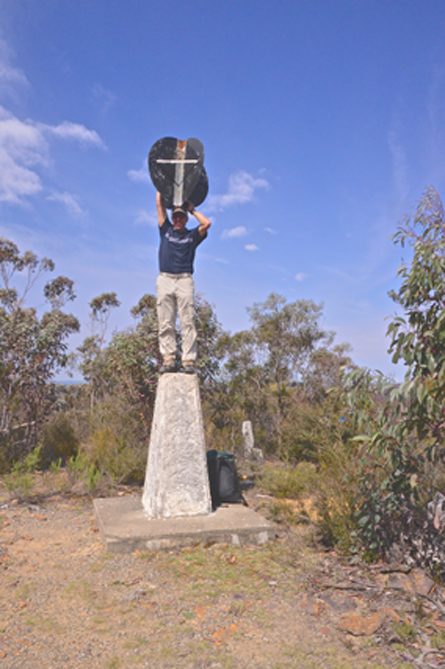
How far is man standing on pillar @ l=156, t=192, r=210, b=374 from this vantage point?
206 inches

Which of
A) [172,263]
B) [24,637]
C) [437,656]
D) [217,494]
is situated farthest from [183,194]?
[437,656]

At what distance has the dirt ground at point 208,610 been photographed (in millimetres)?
2559

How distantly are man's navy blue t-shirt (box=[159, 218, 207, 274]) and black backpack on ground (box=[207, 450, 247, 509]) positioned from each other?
2.12 metres

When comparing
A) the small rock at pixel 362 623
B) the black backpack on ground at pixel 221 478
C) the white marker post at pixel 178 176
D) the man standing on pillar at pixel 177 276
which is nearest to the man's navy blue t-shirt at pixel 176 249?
the man standing on pillar at pixel 177 276

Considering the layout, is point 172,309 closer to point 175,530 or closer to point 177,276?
point 177,276

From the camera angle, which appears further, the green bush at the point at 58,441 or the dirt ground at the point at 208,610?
the green bush at the point at 58,441

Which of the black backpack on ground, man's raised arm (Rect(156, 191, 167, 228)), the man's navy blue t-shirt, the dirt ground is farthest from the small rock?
man's raised arm (Rect(156, 191, 167, 228))

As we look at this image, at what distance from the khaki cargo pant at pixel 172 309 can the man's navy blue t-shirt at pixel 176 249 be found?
78 mm

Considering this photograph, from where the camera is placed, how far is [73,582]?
3.44m

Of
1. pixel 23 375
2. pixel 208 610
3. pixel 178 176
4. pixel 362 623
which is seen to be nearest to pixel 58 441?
pixel 23 375

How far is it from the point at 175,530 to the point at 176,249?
112 inches

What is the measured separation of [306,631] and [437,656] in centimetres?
71

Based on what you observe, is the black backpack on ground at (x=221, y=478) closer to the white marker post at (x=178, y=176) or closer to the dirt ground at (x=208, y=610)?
the dirt ground at (x=208, y=610)

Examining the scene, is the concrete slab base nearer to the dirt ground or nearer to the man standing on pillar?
the dirt ground
